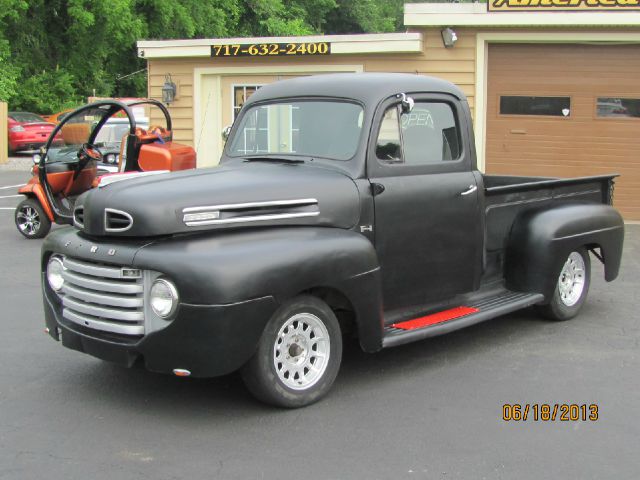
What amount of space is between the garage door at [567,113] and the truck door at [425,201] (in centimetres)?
718

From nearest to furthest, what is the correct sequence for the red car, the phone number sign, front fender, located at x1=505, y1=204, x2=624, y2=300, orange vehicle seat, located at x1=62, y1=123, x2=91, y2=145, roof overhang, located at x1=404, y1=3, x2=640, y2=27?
front fender, located at x1=505, y1=204, x2=624, y2=300, roof overhang, located at x1=404, y1=3, x2=640, y2=27, the phone number sign, orange vehicle seat, located at x1=62, y1=123, x2=91, y2=145, the red car

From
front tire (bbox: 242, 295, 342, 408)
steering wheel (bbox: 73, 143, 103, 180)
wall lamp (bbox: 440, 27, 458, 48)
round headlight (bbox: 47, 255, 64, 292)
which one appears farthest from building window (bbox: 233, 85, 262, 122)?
front tire (bbox: 242, 295, 342, 408)

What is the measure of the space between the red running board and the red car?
22192 mm

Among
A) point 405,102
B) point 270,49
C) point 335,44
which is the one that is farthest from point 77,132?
point 405,102

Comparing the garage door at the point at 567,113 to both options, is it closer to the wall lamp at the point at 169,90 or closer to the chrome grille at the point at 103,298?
the wall lamp at the point at 169,90

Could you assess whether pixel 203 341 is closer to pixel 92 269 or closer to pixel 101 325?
pixel 101 325

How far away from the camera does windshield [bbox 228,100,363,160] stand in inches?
219

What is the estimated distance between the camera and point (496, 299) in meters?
6.31

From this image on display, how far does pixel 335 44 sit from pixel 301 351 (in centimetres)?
971

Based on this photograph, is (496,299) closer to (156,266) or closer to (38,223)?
(156,266)

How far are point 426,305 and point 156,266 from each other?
2227 mm

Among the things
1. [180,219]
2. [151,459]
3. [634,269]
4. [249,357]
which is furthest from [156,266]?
[634,269]

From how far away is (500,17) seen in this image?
40.7 ft
